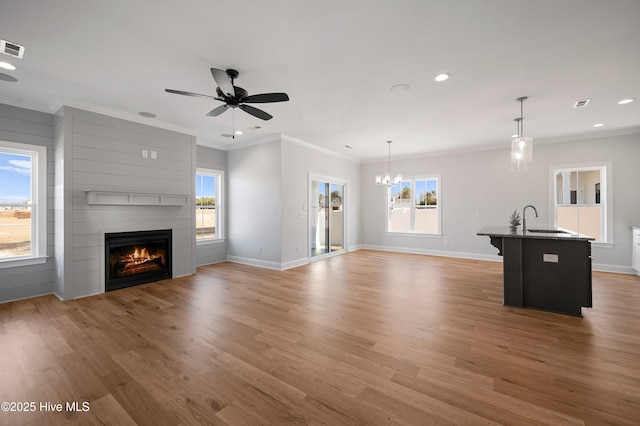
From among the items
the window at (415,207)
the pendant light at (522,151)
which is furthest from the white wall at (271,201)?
the pendant light at (522,151)

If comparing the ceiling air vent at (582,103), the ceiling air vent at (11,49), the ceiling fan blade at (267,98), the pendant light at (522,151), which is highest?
the ceiling air vent at (11,49)

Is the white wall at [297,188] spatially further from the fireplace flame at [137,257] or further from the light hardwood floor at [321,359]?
the fireplace flame at [137,257]

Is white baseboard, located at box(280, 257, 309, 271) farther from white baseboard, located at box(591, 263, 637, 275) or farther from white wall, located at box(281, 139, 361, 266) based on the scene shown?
white baseboard, located at box(591, 263, 637, 275)

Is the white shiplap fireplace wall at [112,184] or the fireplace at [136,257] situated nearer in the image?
the white shiplap fireplace wall at [112,184]

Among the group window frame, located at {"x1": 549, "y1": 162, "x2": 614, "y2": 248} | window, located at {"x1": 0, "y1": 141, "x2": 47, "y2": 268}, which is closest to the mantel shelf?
window, located at {"x1": 0, "y1": 141, "x2": 47, "y2": 268}

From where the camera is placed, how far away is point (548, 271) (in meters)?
3.52

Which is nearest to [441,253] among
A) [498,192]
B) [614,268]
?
[498,192]

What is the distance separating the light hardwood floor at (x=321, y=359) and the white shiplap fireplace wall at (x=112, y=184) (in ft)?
1.94

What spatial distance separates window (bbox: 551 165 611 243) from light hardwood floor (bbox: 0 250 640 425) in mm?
2008

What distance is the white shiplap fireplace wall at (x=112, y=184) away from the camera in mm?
4008

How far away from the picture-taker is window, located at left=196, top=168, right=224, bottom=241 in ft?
20.8

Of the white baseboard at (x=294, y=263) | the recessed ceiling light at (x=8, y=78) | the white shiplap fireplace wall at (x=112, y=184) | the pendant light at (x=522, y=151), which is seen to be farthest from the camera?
the white baseboard at (x=294, y=263)

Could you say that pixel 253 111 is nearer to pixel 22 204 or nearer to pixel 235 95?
pixel 235 95

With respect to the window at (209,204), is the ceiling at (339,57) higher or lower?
higher
